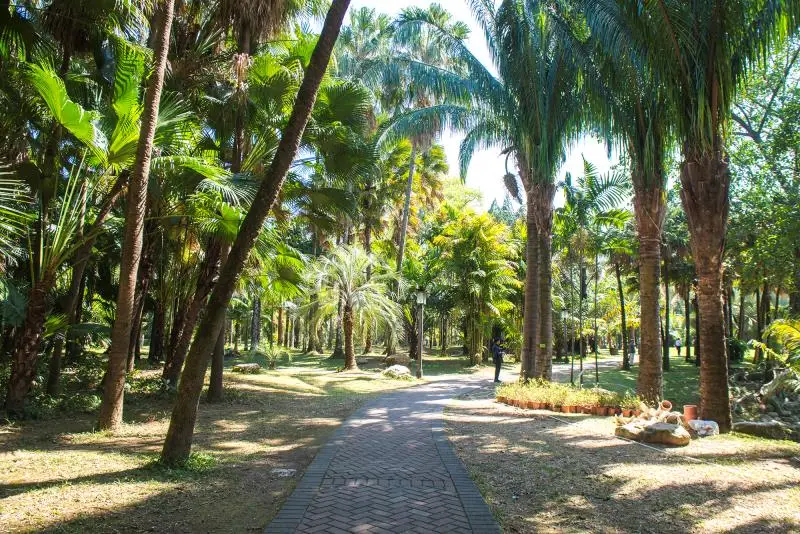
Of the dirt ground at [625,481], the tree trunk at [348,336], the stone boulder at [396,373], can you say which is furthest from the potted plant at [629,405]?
the tree trunk at [348,336]

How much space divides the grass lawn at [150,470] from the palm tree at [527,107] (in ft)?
19.9

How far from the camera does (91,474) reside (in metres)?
5.55

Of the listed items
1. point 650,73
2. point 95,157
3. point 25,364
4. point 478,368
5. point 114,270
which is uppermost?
point 650,73

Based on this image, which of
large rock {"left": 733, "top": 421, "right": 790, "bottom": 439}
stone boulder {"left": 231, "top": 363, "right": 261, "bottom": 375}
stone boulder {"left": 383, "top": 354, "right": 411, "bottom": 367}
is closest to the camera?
large rock {"left": 733, "top": 421, "right": 790, "bottom": 439}

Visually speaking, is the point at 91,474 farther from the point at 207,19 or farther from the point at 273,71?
the point at 207,19

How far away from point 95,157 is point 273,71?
12.6 feet

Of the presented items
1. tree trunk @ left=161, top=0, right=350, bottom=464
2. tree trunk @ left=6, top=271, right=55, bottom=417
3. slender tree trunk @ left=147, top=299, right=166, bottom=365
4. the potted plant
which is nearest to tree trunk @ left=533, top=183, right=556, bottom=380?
the potted plant

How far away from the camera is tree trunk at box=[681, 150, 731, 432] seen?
29.7 feet

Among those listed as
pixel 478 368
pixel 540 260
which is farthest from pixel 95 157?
pixel 478 368

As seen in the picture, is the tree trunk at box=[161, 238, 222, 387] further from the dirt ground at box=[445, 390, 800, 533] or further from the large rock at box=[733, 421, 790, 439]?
the large rock at box=[733, 421, 790, 439]

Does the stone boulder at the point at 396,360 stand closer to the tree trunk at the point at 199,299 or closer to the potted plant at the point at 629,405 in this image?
the tree trunk at the point at 199,299

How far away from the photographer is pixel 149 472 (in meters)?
5.65

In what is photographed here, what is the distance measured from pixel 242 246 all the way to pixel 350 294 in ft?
52.4

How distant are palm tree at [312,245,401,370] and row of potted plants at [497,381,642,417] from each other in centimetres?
1012
